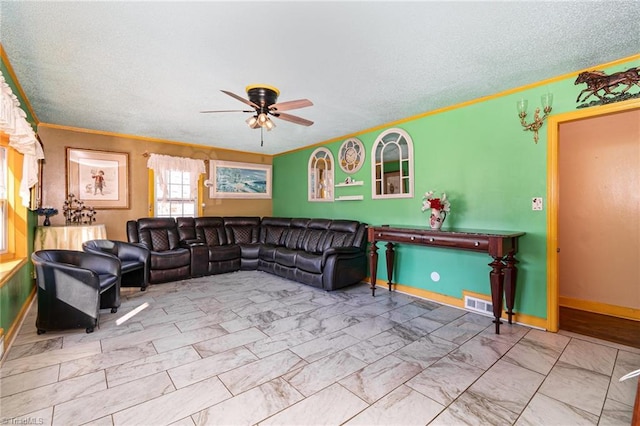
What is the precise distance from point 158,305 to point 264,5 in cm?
343

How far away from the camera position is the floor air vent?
321 cm

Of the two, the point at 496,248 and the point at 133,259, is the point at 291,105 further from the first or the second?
the point at 133,259

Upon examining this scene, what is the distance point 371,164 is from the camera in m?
4.66

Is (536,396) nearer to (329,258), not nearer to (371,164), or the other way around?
(329,258)

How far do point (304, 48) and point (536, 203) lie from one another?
108 inches

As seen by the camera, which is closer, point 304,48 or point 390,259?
point 304,48

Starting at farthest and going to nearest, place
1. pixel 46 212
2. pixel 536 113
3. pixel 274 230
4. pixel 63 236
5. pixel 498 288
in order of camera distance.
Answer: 1. pixel 274 230
2. pixel 46 212
3. pixel 63 236
4. pixel 536 113
5. pixel 498 288

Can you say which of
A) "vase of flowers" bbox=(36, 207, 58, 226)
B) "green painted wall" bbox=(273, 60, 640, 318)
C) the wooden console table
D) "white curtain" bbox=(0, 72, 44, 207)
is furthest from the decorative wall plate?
"vase of flowers" bbox=(36, 207, 58, 226)

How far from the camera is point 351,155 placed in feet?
16.5

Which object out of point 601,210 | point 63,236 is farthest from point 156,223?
point 601,210

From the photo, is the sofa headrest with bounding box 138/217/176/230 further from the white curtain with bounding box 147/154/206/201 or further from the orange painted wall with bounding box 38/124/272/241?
the white curtain with bounding box 147/154/206/201

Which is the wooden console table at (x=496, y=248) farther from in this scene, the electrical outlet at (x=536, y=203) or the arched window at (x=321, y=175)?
the arched window at (x=321, y=175)

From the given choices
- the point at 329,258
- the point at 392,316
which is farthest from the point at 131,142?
the point at 392,316

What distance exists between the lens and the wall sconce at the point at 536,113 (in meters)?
2.84
